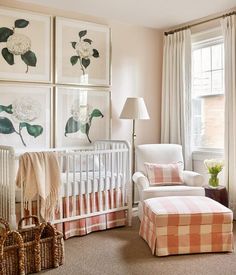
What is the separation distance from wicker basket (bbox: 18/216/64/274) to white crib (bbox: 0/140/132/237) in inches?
7.8

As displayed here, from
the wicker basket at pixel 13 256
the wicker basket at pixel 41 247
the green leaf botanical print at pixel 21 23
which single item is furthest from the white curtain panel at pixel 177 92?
the wicker basket at pixel 13 256

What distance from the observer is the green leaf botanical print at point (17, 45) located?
363cm

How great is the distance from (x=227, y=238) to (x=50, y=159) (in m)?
1.70

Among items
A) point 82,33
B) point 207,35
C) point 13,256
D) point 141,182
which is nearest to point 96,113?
point 82,33

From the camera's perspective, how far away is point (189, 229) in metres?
2.93

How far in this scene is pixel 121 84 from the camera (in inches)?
177

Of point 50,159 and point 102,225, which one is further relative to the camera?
point 102,225

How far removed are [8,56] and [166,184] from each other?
223 cm

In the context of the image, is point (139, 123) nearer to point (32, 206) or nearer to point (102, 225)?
point (102, 225)

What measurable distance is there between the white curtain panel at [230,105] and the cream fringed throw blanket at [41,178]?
6.53 feet

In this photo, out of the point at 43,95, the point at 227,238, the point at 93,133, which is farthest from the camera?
the point at 93,133

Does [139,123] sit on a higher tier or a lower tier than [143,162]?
higher

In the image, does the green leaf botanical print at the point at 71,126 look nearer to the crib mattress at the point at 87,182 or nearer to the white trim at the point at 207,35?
the crib mattress at the point at 87,182

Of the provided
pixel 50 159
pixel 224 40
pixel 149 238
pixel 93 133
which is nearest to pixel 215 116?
pixel 224 40
